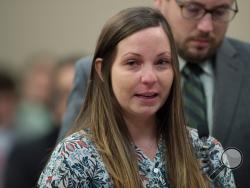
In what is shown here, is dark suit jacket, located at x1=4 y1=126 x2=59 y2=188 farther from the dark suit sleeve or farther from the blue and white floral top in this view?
the blue and white floral top

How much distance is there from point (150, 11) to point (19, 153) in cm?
141

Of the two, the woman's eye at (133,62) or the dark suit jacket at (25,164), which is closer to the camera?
the woman's eye at (133,62)

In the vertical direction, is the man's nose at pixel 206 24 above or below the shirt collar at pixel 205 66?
above

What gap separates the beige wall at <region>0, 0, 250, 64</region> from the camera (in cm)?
579

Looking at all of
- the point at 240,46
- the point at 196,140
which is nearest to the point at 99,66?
the point at 196,140

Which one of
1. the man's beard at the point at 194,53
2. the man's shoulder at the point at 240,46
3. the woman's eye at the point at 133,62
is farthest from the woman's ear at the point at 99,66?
the man's shoulder at the point at 240,46

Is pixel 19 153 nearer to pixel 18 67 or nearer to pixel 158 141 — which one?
pixel 158 141

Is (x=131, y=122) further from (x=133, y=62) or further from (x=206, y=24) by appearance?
(x=206, y=24)

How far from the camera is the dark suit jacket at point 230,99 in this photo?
249 centimetres

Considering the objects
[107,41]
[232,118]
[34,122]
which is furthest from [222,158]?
[34,122]

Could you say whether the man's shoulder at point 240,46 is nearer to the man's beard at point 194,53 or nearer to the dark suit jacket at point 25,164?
the man's beard at point 194,53

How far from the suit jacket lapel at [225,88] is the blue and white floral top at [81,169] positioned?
28.2 inches

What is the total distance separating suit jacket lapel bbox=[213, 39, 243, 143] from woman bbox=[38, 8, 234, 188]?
544mm

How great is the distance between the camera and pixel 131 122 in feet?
6.26
